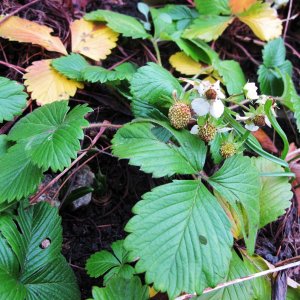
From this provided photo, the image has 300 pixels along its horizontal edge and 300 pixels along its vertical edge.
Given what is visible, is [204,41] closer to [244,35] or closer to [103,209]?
[244,35]

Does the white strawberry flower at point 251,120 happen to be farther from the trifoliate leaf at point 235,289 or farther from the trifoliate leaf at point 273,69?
the trifoliate leaf at point 273,69

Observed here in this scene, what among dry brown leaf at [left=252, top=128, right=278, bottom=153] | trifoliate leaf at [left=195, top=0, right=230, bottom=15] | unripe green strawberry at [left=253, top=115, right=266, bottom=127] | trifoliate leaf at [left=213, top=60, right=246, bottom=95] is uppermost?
trifoliate leaf at [left=195, top=0, right=230, bottom=15]

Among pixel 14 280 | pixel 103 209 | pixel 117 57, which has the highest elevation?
pixel 117 57

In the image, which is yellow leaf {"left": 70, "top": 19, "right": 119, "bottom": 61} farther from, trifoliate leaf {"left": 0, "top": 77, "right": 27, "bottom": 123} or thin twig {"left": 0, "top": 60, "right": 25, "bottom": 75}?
trifoliate leaf {"left": 0, "top": 77, "right": 27, "bottom": 123}

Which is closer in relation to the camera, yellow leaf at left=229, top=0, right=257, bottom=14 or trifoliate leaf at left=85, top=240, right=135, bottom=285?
trifoliate leaf at left=85, top=240, right=135, bottom=285

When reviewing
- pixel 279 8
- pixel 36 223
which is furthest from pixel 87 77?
pixel 279 8

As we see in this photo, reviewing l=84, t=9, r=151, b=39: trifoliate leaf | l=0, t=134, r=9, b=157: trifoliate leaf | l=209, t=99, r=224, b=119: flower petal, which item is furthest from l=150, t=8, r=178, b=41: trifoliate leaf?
l=0, t=134, r=9, b=157: trifoliate leaf
